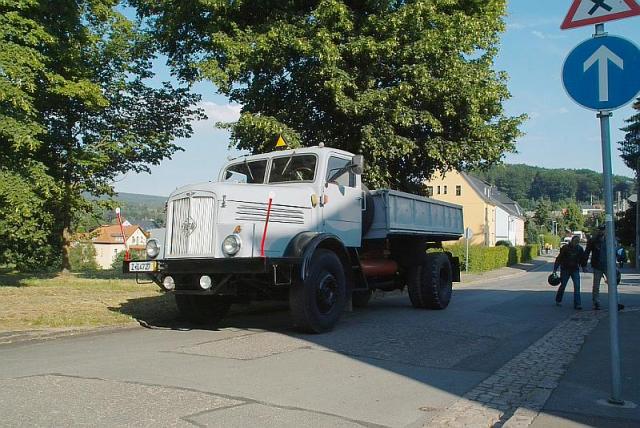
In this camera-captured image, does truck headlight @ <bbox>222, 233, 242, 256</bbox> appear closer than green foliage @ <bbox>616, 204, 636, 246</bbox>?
Yes

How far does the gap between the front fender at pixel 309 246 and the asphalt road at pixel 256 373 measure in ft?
3.68

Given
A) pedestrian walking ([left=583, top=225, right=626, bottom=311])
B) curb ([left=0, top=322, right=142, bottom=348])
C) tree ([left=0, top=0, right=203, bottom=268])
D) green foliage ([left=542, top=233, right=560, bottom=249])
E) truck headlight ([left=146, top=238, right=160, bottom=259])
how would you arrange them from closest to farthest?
curb ([left=0, top=322, right=142, bottom=348]) < truck headlight ([left=146, top=238, right=160, bottom=259]) < pedestrian walking ([left=583, top=225, right=626, bottom=311]) < tree ([left=0, top=0, right=203, bottom=268]) < green foliage ([left=542, top=233, right=560, bottom=249])

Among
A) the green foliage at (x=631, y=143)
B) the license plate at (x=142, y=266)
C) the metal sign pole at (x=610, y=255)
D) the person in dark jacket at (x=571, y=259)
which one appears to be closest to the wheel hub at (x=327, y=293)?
the license plate at (x=142, y=266)

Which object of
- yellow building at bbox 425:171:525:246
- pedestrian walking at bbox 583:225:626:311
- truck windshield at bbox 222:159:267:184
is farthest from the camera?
yellow building at bbox 425:171:525:246

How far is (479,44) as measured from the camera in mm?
15469

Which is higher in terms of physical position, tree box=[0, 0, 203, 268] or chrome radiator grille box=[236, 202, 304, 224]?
tree box=[0, 0, 203, 268]

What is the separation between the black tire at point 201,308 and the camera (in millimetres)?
9703

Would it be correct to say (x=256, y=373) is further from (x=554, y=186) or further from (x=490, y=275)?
(x=554, y=186)

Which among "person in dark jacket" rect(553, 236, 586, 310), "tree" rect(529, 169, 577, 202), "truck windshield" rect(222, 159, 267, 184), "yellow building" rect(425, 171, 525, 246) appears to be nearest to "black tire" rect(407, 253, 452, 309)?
"person in dark jacket" rect(553, 236, 586, 310)

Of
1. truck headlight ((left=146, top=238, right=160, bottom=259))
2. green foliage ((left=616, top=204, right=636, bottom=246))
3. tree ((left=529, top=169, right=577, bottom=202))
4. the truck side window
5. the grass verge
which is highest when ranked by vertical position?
tree ((left=529, top=169, right=577, bottom=202))

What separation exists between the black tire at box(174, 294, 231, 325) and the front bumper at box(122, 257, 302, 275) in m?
1.03

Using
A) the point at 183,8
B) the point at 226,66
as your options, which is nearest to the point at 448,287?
the point at 226,66

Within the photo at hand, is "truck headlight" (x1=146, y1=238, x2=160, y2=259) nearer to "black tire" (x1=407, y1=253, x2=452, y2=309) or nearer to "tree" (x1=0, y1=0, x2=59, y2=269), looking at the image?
"tree" (x1=0, y1=0, x2=59, y2=269)

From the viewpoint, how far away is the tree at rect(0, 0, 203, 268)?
52.0 ft
